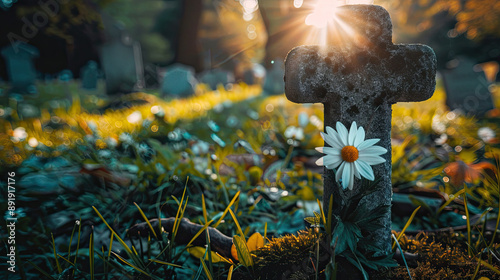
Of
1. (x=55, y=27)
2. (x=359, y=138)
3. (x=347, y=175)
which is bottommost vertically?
(x=347, y=175)

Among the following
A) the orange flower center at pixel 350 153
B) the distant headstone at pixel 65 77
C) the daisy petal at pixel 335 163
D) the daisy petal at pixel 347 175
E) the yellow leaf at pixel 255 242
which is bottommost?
the yellow leaf at pixel 255 242

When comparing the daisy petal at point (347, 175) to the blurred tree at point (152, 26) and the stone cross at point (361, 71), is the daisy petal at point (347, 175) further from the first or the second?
the blurred tree at point (152, 26)

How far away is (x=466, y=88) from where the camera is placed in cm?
630

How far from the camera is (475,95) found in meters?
6.23

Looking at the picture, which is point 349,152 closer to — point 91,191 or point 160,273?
point 160,273

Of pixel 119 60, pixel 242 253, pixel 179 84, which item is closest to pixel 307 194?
pixel 242 253

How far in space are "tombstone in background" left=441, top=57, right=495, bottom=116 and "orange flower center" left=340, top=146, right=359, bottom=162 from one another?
654 centimetres

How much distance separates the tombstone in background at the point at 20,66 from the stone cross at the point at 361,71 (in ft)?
36.5

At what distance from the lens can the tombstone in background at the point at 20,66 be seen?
922 cm

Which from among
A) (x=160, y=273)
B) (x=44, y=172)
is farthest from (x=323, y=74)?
(x=44, y=172)

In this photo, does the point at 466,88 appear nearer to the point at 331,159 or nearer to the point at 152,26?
the point at 331,159

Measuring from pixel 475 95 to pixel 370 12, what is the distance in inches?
258

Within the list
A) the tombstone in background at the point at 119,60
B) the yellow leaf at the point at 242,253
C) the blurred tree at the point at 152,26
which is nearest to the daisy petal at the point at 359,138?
the yellow leaf at the point at 242,253

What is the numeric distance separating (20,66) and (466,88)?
12401 millimetres
